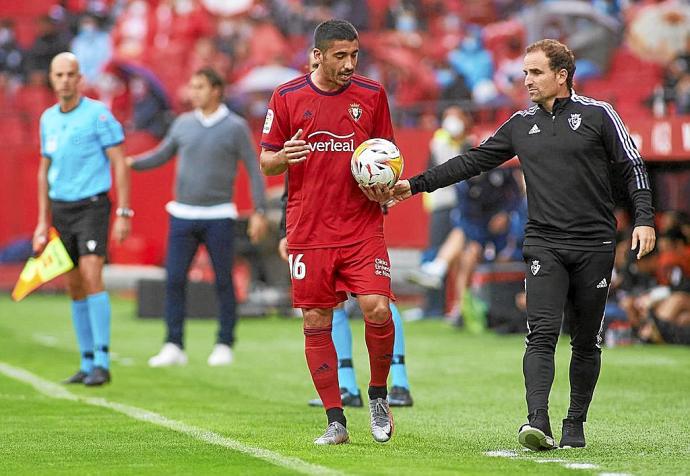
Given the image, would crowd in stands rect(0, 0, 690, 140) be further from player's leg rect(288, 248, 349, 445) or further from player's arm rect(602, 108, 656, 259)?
player's leg rect(288, 248, 349, 445)

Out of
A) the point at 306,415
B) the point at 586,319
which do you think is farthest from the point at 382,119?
the point at 306,415

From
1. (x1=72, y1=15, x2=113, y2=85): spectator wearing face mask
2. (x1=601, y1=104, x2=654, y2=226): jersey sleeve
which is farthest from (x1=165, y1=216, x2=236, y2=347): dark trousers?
(x1=72, y1=15, x2=113, y2=85): spectator wearing face mask

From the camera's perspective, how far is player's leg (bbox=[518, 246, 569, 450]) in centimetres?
688

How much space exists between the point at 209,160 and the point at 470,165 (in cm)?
525

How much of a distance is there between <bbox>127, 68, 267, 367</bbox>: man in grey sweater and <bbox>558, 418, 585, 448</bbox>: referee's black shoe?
17.6 feet

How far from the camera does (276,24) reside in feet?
81.7

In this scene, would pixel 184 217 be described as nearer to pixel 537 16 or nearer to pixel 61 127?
pixel 61 127

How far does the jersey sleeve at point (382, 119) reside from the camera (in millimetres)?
7293

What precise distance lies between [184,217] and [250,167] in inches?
29.2

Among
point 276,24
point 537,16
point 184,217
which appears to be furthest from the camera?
point 276,24

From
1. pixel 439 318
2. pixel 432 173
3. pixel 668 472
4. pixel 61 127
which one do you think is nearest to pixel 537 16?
pixel 439 318

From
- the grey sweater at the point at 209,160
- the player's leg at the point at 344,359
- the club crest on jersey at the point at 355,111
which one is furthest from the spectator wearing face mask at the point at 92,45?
the club crest on jersey at the point at 355,111

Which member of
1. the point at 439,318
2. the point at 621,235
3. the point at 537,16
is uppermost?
the point at 537,16

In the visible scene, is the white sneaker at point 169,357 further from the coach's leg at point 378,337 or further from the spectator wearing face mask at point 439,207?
the spectator wearing face mask at point 439,207
